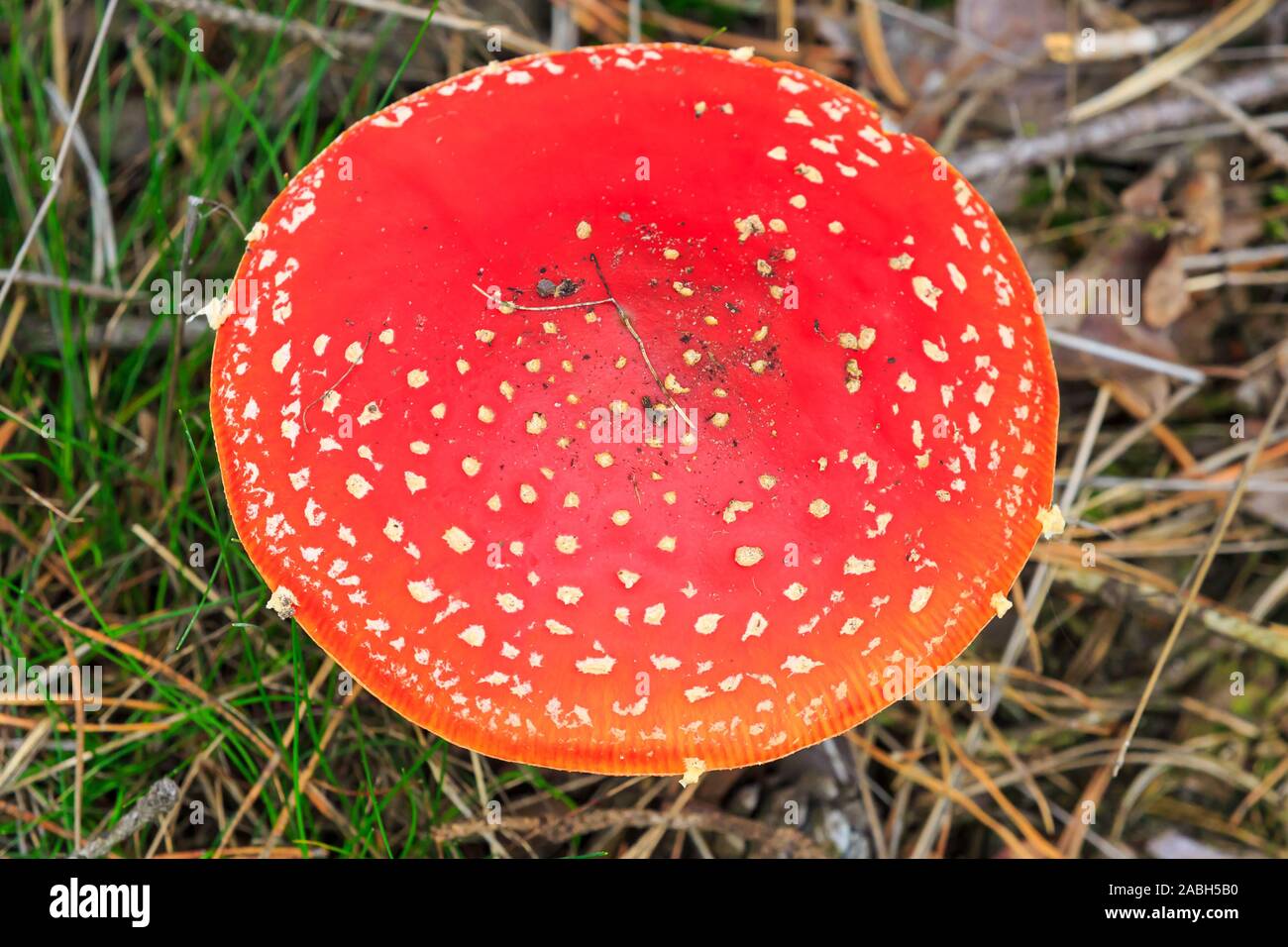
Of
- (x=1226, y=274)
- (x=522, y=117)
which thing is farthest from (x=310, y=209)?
(x=1226, y=274)

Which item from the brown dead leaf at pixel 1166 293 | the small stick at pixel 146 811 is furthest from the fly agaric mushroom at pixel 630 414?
the brown dead leaf at pixel 1166 293

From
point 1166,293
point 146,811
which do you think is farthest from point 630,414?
point 1166,293

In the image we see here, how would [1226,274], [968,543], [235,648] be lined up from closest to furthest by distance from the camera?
[968,543] → [235,648] → [1226,274]

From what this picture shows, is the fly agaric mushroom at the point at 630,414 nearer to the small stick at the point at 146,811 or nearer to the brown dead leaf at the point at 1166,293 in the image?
the small stick at the point at 146,811

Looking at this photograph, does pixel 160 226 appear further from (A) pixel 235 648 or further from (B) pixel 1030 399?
(B) pixel 1030 399

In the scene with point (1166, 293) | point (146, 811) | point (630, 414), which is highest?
point (1166, 293)

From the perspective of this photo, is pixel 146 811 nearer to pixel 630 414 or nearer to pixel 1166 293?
pixel 630 414

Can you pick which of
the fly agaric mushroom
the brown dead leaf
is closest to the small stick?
the fly agaric mushroom
